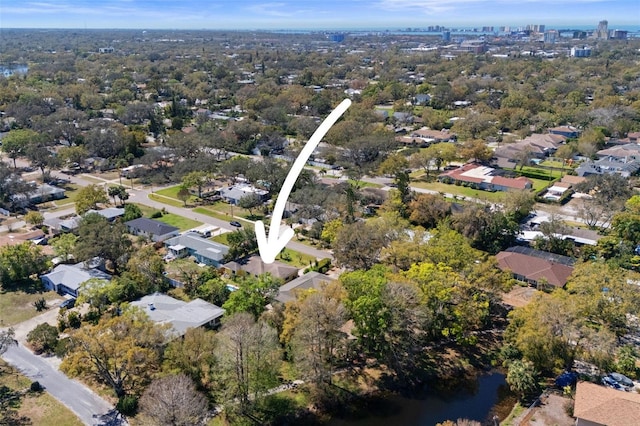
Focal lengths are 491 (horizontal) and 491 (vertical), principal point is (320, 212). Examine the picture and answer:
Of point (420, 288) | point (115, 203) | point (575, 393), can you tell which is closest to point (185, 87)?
point (115, 203)

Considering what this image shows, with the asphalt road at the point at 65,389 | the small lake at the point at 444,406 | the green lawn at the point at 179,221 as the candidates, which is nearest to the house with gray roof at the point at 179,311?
the asphalt road at the point at 65,389

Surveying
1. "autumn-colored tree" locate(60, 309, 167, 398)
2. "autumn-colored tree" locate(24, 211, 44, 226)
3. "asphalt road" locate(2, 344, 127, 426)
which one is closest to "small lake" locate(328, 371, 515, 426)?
"autumn-colored tree" locate(60, 309, 167, 398)

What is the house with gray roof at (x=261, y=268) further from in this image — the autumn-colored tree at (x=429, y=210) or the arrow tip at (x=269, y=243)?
the arrow tip at (x=269, y=243)

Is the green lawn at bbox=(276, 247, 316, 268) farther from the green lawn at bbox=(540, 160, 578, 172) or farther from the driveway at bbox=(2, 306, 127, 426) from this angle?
the green lawn at bbox=(540, 160, 578, 172)

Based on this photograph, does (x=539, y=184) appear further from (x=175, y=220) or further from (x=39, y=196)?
(x=39, y=196)

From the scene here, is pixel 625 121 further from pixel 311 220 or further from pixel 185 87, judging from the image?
pixel 185 87

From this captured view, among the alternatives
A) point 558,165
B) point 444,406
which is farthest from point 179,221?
point 558,165
